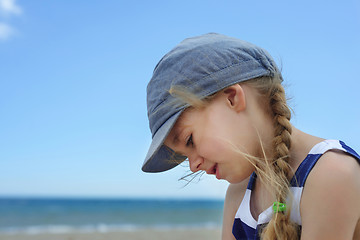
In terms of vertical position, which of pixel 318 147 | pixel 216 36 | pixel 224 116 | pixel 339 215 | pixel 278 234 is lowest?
pixel 278 234

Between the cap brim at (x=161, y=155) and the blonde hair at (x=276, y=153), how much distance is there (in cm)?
11

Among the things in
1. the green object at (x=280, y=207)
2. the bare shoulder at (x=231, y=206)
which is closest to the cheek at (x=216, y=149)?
the green object at (x=280, y=207)

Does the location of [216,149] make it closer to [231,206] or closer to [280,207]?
[280,207]

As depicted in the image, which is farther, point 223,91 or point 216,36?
point 216,36

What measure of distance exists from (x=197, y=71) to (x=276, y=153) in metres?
0.41

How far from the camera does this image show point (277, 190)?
4.41ft

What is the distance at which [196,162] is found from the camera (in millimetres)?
1430

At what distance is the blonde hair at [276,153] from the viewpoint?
1.31 m

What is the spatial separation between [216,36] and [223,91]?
255 millimetres

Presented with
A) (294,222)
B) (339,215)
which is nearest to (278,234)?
(294,222)

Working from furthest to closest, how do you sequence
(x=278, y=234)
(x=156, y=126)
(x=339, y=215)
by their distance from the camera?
(x=156, y=126) < (x=278, y=234) < (x=339, y=215)

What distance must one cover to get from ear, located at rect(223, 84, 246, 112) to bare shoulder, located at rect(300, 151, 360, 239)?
1.10ft

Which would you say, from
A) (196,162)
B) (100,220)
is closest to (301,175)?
(196,162)

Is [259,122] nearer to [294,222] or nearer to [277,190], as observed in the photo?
[277,190]
